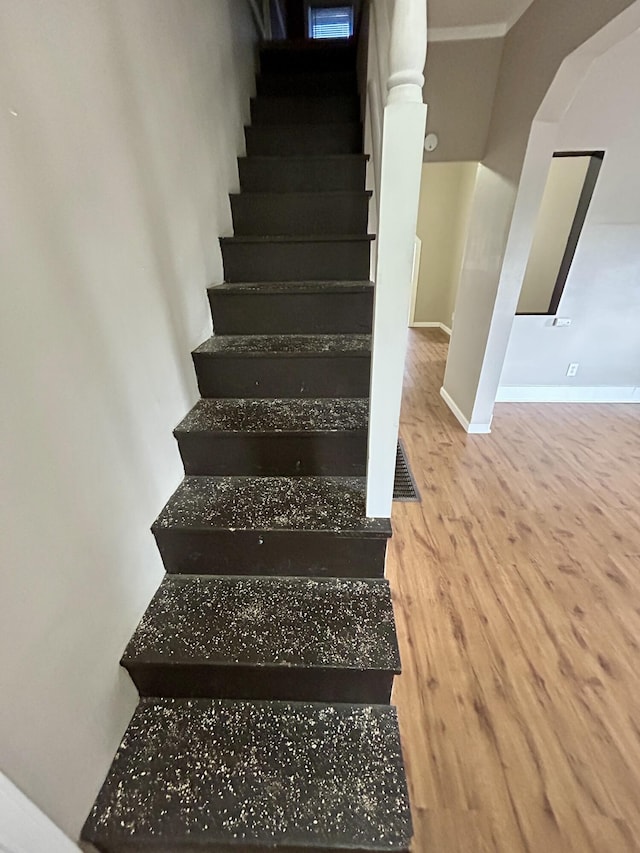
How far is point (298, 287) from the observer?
147cm

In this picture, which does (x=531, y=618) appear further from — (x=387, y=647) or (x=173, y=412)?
(x=173, y=412)

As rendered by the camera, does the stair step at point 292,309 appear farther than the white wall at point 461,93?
No

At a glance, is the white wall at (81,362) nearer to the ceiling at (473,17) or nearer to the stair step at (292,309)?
the stair step at (292,309)

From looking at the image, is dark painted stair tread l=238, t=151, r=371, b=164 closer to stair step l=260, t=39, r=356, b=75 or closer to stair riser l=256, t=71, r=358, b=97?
stair riser l=256, t=71, r=358, b=97

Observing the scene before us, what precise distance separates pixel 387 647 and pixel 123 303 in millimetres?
1112

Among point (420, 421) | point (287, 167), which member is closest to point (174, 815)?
point (287, 167)

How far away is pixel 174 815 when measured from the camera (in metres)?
0.77

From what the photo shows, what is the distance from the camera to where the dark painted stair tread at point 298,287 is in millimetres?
1427

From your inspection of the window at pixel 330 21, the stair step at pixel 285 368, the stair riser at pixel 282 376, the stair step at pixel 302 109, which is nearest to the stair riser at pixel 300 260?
the stair step at pixel 285 368

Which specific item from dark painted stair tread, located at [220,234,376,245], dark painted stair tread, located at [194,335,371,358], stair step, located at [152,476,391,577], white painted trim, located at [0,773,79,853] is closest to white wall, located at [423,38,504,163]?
dark painted stair tread, located at [220,234,376,245]

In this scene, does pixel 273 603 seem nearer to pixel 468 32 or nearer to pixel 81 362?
pixel 81 362

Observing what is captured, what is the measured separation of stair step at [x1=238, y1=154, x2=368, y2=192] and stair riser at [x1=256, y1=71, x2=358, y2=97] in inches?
32.2

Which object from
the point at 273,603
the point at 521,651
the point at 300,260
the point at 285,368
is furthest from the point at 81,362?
the point at 521,651

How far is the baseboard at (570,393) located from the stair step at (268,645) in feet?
10.1
